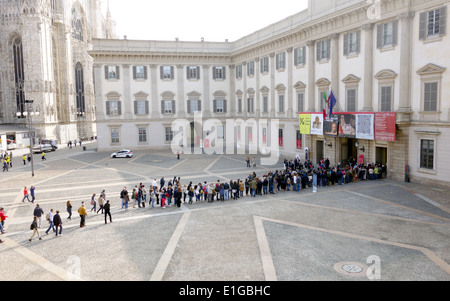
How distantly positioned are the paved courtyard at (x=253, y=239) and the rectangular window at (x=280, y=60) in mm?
19283

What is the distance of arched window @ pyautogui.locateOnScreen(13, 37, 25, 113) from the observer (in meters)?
64.6

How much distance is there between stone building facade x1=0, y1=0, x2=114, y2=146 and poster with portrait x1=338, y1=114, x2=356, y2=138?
4925 centimetres

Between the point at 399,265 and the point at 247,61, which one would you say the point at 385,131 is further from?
the point at 247,61

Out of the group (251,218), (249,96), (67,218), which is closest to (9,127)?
(249,96)

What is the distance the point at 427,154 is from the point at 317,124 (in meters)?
11.0

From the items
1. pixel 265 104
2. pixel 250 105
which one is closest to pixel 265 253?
pixel 265 104

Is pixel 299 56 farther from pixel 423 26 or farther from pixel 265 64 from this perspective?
pixel 423 26

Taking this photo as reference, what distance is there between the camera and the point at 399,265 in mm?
12391

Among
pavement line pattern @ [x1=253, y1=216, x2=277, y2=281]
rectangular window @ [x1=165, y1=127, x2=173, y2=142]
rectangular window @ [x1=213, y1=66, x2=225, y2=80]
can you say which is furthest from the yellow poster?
rectangular window @ [x1=165, y1=127, x2=173, y2=142]

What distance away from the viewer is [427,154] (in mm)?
24844

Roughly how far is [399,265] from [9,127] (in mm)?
66995

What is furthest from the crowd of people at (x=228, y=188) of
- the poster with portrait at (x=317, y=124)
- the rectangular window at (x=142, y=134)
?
the rectangular window at (x=142, y=134)
